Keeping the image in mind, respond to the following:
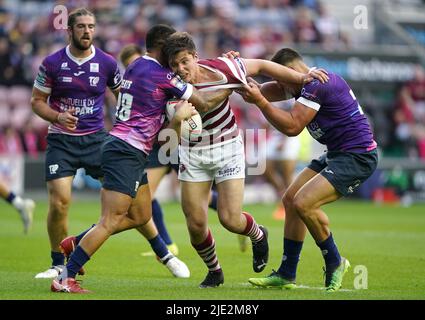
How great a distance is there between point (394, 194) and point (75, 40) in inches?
578

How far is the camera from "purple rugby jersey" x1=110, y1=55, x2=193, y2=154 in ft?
27.3

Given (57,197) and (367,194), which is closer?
(57,197)

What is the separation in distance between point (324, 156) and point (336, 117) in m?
0.55

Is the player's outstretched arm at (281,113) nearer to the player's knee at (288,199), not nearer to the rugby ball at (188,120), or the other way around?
the rugby ball at (188,120)

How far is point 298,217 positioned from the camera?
8945 mm

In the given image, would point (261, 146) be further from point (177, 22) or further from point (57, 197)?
point (57, 197)

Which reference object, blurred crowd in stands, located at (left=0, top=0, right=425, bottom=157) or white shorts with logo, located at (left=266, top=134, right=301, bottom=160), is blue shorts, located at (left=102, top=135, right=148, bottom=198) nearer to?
white shorts with logo, located at (left=266, top=134, right=301, bottom=160)

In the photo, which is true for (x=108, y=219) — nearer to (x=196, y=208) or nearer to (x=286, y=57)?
(x=196, y=208)

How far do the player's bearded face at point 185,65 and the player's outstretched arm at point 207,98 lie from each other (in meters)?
0.14

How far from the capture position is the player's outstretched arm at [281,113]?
8.34 m

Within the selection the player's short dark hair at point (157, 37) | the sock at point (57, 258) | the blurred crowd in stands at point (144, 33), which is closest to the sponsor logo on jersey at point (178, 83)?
the player's short dark hair at point (157, 37)

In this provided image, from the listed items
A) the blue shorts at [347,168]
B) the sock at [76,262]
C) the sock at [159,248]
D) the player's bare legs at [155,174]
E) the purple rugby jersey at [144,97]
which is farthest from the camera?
the player's bare legs at [155,174]
